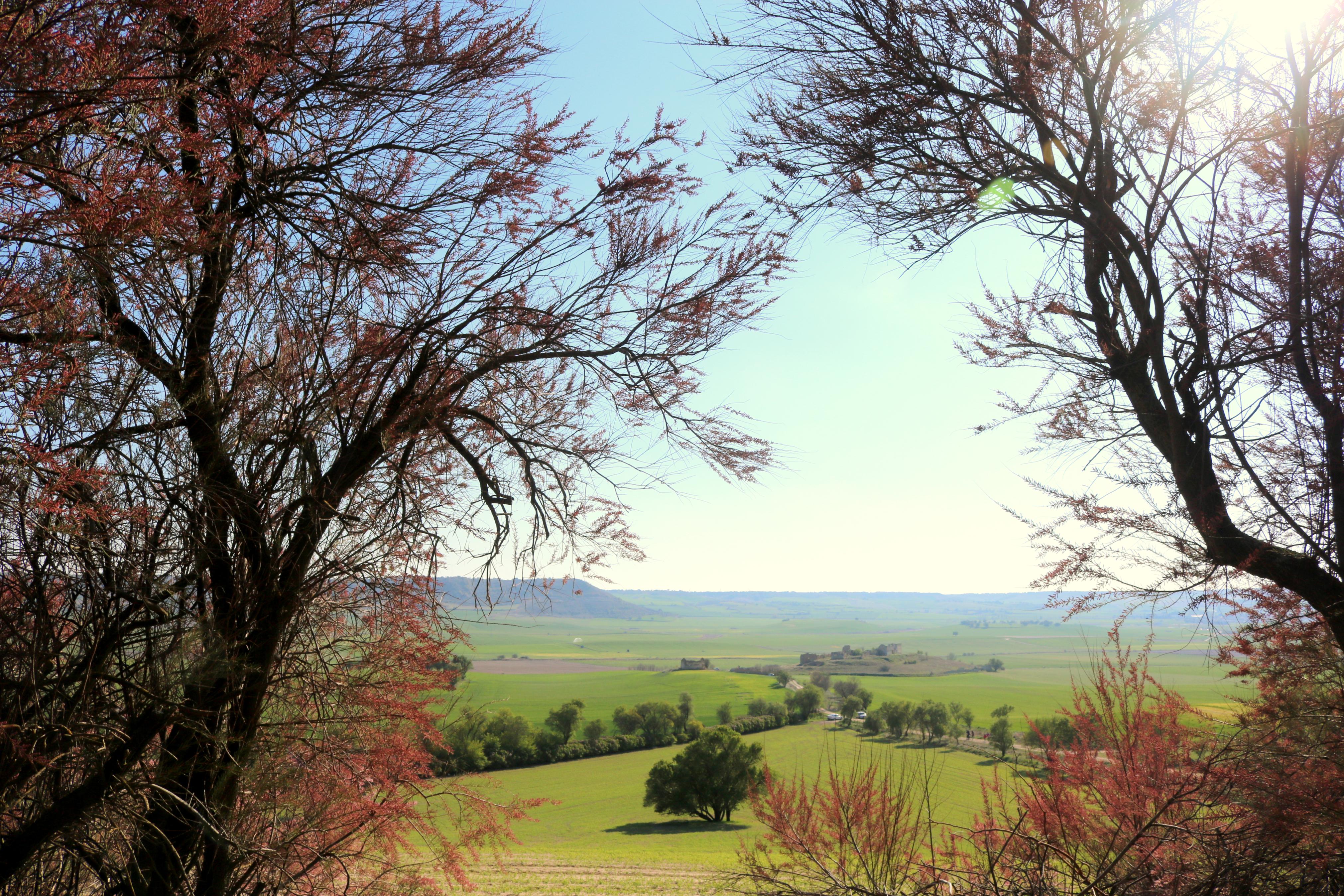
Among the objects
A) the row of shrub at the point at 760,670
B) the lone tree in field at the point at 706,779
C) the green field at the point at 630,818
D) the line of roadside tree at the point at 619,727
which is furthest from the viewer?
the row of shrub at the point at 760,670

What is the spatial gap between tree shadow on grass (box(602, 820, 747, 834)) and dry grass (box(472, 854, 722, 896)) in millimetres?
10643

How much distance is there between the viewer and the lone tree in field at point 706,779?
33.7 m

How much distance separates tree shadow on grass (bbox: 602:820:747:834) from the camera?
3162 centimetres

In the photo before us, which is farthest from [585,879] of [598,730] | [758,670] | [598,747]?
[758,670]

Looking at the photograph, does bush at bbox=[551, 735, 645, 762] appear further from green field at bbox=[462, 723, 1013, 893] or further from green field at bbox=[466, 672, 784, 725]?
green field at bbox=[466, 672, 784, 725]

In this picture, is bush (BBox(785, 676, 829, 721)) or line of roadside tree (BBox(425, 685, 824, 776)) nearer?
line of roadside tree (BBox(425, 685, 824, 776))

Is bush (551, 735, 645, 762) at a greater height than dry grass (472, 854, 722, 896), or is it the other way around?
dry grass (472, 854, 722, 896)

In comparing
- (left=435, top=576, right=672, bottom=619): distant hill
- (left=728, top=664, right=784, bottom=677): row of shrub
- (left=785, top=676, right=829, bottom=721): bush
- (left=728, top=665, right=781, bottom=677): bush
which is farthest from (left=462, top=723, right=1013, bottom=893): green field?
(left=728, top=665, right=781, bottom=677): bush

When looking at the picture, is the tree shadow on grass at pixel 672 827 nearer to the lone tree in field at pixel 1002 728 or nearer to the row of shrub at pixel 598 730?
the row of shrub at pixel 598 730

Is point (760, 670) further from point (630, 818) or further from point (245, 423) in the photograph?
point (245, 423)

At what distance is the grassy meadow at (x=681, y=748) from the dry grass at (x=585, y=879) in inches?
2.8

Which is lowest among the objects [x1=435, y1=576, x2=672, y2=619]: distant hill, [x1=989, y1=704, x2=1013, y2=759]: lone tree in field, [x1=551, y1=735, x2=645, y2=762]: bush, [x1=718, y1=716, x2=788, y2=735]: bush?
[x1=551, y1=735, x2=645, y2=762]: bush

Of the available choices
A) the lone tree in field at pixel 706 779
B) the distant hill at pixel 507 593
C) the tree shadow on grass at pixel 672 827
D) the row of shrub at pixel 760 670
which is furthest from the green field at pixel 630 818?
the row of shrub at pixel 760 670

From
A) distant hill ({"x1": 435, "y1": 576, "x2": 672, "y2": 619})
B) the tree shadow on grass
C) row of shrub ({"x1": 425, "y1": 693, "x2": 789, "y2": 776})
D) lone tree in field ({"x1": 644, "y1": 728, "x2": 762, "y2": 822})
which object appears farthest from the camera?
row of shrub ({"x1": 425, "y1": 693, "x2": 789, "y2": 776})
